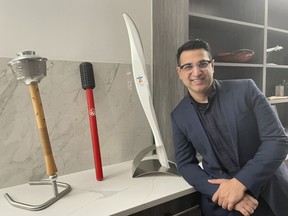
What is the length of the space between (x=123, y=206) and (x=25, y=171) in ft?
1.82

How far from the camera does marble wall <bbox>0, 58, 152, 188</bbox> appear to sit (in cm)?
104

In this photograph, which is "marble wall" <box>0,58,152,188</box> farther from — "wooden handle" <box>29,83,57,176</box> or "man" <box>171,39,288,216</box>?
"man" <box>171,39,288,216</box>

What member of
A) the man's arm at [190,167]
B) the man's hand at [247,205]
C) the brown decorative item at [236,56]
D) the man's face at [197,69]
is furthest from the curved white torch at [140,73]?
the brown decorative item at [236,56]

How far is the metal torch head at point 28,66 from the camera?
2.56 feet

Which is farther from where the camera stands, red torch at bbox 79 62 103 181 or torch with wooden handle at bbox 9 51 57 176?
red torch at bbox 79 62 103 181

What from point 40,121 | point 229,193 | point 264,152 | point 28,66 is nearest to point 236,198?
point 229,193

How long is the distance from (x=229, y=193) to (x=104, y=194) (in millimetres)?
513

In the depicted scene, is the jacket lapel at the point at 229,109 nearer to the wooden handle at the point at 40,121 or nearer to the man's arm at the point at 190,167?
the man's arm at the point at 190,167

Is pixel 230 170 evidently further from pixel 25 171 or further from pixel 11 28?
pixel 11 28

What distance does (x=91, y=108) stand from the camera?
1110 millimetres

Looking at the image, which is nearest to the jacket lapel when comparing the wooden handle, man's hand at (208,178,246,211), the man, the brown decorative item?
the man

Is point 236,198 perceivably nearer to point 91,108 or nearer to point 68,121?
point 91,108

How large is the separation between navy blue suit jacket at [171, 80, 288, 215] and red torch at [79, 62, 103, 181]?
404 mm

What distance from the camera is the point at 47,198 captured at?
936mm
